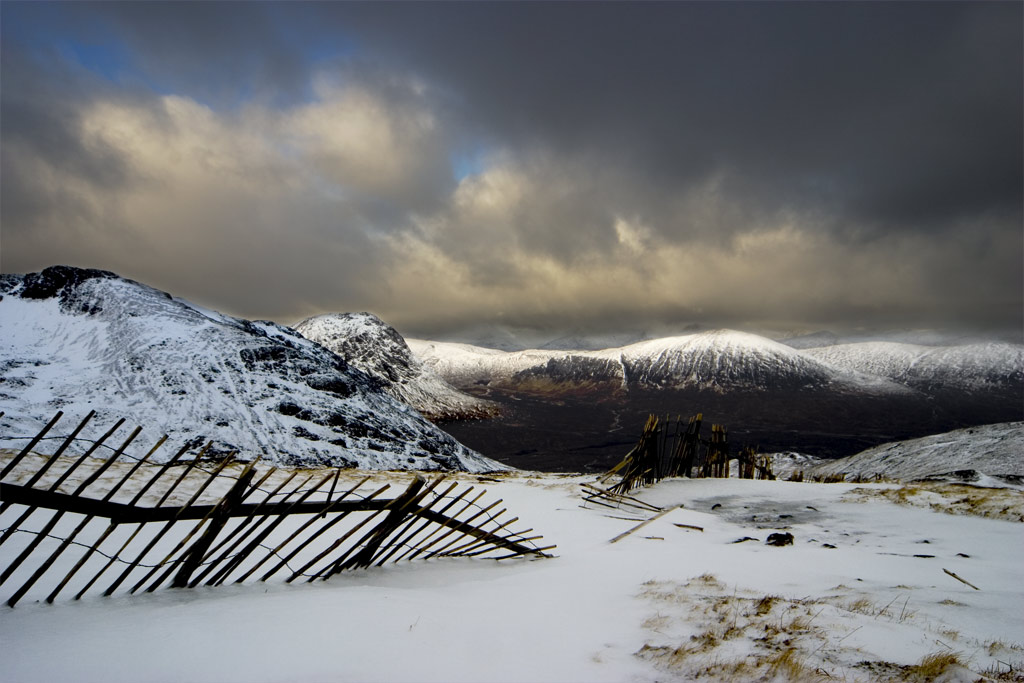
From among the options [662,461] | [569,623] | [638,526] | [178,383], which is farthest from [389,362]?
[569,623]

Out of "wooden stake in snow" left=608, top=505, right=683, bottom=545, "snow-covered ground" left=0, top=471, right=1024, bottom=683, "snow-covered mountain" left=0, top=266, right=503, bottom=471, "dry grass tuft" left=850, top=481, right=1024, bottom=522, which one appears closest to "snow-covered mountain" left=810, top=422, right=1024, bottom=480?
"dry grass tuft" left=850, top=481, right=1024, bottom=522

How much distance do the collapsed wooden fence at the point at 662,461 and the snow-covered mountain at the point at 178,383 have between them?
2361 cm

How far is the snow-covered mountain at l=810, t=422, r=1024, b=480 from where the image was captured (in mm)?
13969

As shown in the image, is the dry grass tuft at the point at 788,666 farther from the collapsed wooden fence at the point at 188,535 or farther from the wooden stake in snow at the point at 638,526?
the wooden stake in snow at the point at 638,526

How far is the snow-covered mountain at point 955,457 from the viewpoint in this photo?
45.8 feet

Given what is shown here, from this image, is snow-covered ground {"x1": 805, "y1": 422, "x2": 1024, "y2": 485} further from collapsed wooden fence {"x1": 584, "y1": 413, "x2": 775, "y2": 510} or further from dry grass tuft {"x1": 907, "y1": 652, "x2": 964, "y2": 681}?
Result: dry grass tuft {"x1": 907, "y1": 652, "x2": 964, "y2": 681}

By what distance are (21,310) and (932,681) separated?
56676 mm

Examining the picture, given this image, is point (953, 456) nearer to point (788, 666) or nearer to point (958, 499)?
point (958, 499)

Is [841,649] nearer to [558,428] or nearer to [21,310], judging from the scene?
[21,310]

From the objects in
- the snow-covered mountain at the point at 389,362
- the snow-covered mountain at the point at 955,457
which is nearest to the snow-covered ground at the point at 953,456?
the snow-covered mountain at the point at 955,457

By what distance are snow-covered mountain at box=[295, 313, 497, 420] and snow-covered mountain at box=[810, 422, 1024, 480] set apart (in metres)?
106

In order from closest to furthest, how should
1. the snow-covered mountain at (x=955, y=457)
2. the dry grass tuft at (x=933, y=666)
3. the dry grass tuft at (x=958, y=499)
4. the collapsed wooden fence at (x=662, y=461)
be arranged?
the dry grass tuft at (x=933, y=666)
the dry grass tuft at (x=958, y=499)
the collapsed wooden fence at (x=662, y=461)
the snow-covered mountain at (x=955, y=457)

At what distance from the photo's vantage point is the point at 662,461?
12.0m

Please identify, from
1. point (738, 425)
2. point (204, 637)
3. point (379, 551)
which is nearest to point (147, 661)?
point (204, 637)
